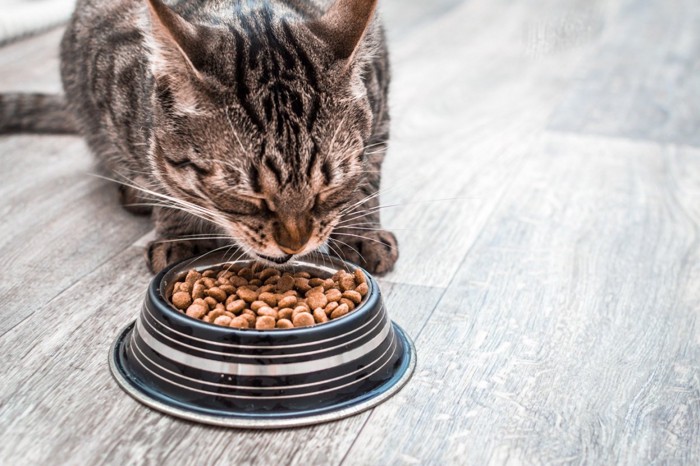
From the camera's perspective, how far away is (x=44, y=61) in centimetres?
298

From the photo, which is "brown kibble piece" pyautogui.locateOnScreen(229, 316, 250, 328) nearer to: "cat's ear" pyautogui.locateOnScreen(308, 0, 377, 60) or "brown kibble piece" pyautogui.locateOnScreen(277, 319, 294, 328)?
"brown kibble piece" pyautogui.locateOnScreen(277, 319, 294, 328)

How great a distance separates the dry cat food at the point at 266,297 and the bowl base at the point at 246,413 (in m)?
0.12

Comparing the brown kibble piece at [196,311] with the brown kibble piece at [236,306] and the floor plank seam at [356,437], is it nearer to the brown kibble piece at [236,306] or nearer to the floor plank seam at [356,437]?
the brown kibble piece at [236,306]

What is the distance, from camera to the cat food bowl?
3.68 feet

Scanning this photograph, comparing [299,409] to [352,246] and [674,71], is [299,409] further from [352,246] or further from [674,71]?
[674,71]

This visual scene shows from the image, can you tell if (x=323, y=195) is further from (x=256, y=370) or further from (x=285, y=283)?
(x=256, y=370)

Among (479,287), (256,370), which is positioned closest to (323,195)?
(256,370)

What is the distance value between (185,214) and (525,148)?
1.09 metres

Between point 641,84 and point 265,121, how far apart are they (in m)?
2.10

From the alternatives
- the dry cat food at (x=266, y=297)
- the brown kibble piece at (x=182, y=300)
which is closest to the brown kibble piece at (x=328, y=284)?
the dry cat food at (x=266, y=297)

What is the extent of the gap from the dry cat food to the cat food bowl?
0.14 feet

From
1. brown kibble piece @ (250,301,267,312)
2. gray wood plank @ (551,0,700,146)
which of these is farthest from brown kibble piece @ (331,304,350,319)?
gray wood plank @ (551,0,700,146)

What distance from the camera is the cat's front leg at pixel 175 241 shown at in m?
1.59

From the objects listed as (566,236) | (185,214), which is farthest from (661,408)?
(185,214)
